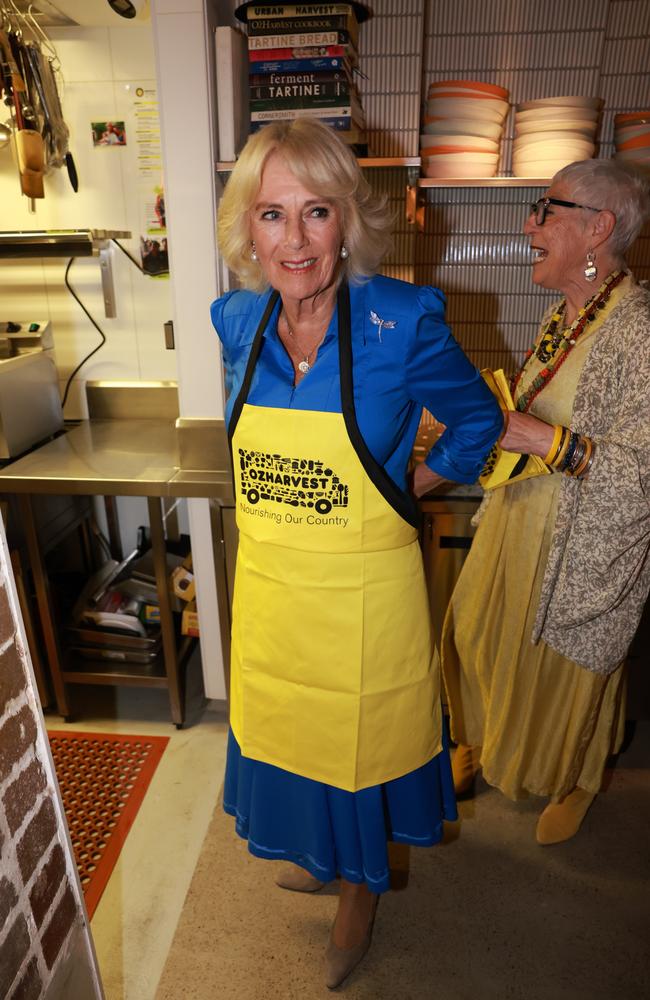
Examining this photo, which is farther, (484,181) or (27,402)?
(27,402)

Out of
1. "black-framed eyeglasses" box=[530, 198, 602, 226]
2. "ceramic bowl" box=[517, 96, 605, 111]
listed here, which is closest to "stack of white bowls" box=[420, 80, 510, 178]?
"ceramic bowl" box=[517, 96, 605, 111]

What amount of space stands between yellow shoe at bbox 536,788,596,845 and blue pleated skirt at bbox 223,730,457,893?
55 centimetres

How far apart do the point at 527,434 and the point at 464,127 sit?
1.10 meters

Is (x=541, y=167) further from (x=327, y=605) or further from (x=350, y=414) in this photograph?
(x=327, y=605)

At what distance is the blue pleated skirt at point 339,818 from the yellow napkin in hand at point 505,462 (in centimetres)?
57

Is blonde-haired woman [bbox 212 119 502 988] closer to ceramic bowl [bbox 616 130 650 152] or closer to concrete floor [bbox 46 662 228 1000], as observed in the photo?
concrete floor [bbox 46 662 228 1000]

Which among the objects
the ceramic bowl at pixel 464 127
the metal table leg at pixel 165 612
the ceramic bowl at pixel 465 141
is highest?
the ceramic bowl at pixel 464 127

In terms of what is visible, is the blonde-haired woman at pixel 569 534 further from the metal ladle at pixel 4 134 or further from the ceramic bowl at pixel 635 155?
the metal ladle at pixel 4 134

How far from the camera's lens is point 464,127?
6.71 ft

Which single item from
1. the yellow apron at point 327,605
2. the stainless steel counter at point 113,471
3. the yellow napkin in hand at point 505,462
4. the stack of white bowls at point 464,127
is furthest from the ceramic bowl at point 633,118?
the stainless steel counter at point 113,471

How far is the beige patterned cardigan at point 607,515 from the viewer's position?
1.42 m

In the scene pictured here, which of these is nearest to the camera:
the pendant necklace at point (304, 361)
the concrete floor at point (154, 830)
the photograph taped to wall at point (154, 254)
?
the pendant necklace at point (304, 361)

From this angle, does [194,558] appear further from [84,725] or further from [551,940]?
[551,940]

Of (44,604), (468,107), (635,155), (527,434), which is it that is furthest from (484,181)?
(44,604)
